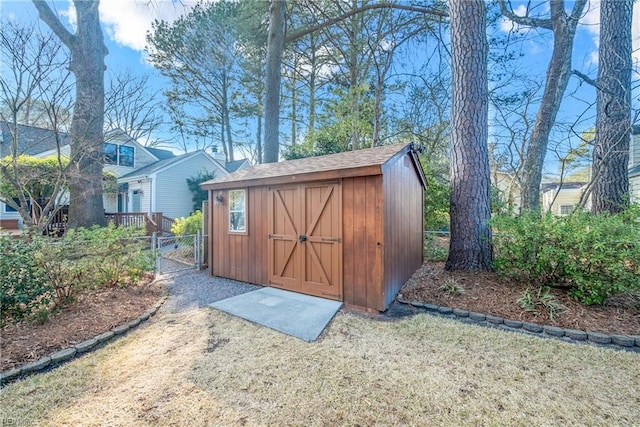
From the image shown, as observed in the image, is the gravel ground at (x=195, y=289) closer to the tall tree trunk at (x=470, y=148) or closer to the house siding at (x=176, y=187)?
the tall tree trunk at (x=470, y=148)

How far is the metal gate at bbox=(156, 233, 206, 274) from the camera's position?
7.21m

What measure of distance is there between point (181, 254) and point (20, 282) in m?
5.83

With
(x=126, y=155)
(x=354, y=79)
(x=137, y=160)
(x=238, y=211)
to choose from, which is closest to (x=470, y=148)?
(x=238, y=211)

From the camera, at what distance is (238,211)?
622 centimetres

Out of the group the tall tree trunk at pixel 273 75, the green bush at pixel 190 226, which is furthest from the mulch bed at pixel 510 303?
the green bush at pixel 190 226

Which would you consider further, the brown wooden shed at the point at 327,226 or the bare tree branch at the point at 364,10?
the bare tree branch at the point at 364,10

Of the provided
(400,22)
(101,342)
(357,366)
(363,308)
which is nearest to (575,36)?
(400,22)

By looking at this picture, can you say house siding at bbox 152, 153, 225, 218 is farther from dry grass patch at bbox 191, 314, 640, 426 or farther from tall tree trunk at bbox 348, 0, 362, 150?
dry grass patch at bbox 191, 314, 640, 426

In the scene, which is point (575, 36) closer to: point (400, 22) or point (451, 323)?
point (400, 22)

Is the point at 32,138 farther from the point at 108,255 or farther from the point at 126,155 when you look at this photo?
the point at 126,155

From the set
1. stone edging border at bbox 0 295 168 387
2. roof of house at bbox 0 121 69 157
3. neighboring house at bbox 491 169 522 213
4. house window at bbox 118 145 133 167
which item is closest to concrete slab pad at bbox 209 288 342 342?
stone edging border at bbox 0 295 168 387

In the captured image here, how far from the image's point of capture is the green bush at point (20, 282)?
3232mm

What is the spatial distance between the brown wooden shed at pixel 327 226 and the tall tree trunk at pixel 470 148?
0.95m

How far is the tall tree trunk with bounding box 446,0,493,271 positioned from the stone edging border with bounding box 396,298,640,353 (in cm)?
146
